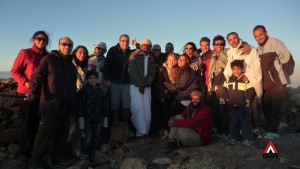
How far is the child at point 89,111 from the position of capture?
5539 millimetres

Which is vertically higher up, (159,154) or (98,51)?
(98,51)

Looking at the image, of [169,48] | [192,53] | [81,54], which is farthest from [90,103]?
[169,48]

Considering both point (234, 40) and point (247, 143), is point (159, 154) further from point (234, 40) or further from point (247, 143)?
point (234, 40)

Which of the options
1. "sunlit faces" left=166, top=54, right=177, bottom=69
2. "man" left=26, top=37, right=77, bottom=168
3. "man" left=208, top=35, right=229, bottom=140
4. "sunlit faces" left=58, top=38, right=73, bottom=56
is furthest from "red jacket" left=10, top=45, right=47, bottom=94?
"man" left=208, top=35, right=229, bottom=140

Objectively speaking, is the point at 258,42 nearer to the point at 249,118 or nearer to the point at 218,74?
the point at 218,74

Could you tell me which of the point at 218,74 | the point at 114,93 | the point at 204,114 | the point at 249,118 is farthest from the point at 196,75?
the point at 114,93

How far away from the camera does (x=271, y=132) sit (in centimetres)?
673

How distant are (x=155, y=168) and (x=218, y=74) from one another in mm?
3029

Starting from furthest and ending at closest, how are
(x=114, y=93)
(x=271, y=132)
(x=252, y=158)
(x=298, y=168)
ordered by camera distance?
(x=114, y=93)
(x=271, y=132)
(x=252, y=158)
(x=298, y=168)

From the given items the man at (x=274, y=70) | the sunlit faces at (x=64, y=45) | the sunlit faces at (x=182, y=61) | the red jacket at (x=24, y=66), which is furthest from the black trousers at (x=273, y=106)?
the red jacket at (x=24, y=66)

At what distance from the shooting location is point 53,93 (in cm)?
493

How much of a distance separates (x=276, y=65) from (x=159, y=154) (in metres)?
3.51

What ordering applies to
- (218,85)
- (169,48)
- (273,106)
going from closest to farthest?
1. (273,106)
2. (218,85)
3. (169,48)

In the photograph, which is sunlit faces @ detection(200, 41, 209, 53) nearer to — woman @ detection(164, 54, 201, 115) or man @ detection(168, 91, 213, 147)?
woman @ detection(164, 54, 201, 115)
